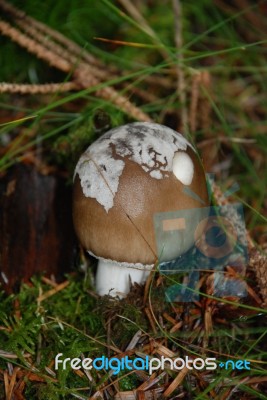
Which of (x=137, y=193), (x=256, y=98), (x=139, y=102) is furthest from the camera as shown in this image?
(x=256, y=98)

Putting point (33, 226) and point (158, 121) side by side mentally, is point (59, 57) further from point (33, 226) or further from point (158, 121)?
point (33, 226)

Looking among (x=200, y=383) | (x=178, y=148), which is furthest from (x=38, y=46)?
(x=200, y=383)

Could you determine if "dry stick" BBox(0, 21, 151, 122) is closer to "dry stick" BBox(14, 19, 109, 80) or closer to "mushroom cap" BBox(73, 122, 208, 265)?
"dry stick" BBox(14, 19, 109, 80)

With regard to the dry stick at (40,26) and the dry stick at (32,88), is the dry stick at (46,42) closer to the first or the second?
the dry stick at (40,26)

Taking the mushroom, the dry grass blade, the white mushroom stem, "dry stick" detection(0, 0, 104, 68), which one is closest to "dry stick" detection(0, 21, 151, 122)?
the dry grass blade

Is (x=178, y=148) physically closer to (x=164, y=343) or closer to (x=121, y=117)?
(x=121, y=117)

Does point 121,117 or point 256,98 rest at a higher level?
point 256,98

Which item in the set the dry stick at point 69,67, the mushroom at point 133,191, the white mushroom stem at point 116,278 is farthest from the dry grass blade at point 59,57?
the white mushroom stem at point 116,278
